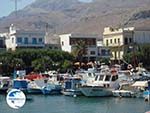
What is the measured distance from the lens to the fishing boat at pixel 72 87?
6575 centimetres

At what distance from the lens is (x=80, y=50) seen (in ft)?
341

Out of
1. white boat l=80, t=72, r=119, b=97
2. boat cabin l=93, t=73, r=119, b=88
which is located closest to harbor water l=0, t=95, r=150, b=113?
white boat l=80, t=72, r=119, b=97

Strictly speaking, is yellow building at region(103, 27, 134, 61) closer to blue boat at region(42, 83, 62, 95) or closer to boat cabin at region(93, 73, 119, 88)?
blue boat at region(42, 83, 62, 95)

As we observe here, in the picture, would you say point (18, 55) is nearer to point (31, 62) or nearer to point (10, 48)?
point (31, 62)

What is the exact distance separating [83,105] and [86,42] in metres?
59.8

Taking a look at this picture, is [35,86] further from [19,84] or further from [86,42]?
[86,42]

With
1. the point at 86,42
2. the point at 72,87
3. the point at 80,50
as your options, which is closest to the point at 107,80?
the point at 72,87

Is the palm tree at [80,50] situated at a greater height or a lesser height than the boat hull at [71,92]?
greater

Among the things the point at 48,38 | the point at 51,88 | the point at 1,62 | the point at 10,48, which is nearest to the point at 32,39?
the point at 10,48

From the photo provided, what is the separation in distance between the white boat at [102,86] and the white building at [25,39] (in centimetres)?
4150

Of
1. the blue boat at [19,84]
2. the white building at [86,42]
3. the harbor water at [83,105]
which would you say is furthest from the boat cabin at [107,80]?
the white building at [86,42]

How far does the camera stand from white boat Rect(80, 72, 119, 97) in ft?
207

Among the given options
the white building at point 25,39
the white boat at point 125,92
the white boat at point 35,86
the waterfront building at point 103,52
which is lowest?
the white boat at point 125,92

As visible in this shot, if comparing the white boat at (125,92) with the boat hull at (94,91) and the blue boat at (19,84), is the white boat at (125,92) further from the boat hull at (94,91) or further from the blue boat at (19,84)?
the blue boat at (19,84)
